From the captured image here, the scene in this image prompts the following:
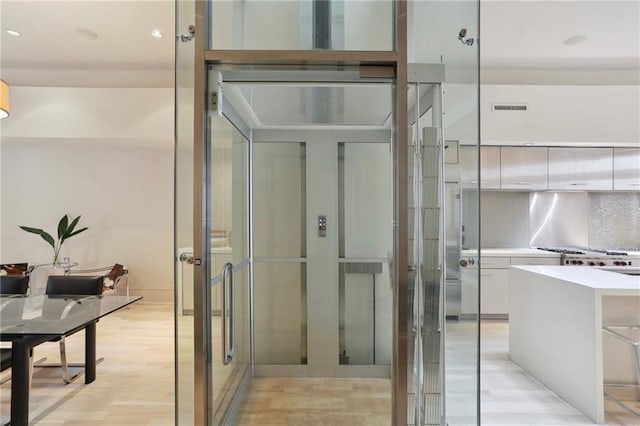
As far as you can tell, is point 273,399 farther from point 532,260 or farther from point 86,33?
point 86,33

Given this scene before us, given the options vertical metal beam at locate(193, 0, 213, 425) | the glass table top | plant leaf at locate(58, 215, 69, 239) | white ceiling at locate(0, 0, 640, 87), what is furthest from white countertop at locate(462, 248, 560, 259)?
plant leaf at locate(58, 215, 69, 239)

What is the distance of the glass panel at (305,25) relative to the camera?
1612mm

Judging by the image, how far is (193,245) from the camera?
1562 mm

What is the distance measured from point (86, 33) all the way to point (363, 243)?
333 centimetres

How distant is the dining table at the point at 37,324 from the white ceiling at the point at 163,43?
2.43 metres

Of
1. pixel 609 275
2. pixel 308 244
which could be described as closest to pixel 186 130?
pixel 308 244

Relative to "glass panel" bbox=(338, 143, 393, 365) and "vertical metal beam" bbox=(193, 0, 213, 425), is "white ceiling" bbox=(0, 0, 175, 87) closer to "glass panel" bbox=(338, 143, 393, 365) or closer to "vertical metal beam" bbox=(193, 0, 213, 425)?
"vertical metal beam" bbox=(193, 0, 213, 425)

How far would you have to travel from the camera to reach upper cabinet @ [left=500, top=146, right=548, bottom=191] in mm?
4437

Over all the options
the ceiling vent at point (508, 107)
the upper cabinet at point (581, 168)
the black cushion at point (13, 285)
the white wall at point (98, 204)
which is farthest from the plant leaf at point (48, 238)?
the upper cabinet at point (581, 168)

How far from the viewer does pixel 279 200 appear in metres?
2.99

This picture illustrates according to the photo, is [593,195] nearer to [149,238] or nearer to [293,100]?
[293,100]

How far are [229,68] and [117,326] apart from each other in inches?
148

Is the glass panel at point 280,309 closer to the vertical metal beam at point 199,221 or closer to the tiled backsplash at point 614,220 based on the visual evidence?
the vertical metal beam at point 199,221

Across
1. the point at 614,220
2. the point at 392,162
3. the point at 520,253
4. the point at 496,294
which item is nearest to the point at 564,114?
the point at 520,253
